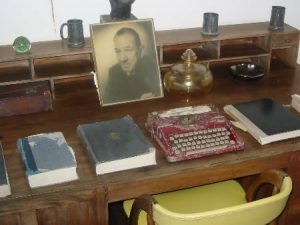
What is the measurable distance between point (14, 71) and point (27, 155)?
0.66 meters

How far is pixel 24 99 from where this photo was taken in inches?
72.7

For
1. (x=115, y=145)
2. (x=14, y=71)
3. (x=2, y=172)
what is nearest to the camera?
(x=2, y=172)

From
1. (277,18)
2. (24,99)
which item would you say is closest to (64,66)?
(24,99)

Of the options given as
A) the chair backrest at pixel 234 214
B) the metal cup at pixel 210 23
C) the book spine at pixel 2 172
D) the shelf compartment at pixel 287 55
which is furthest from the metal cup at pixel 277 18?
the book spine at pixel 2 172

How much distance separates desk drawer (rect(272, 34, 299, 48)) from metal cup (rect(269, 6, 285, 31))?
0.18 ft

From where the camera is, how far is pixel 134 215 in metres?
1.54

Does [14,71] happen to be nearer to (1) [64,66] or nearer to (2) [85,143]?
(1) [64,66]

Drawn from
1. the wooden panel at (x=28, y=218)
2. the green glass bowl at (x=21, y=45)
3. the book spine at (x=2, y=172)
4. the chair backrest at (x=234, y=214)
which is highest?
the green glass bowl at (x=21, y=45)

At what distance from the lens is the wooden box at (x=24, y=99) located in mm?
1838

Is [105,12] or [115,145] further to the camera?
[105,12]

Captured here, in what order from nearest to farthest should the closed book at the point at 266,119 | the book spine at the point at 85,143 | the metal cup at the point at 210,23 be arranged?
the book spine at the point at 85,143 < the closed book at the point at 266,119 < the metal cup at the point at 210,23

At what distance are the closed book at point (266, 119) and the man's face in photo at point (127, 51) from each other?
47 cm

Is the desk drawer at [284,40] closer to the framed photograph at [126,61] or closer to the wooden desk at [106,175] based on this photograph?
the wooden desk at [106,175]

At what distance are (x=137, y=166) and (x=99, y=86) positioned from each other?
54cm
